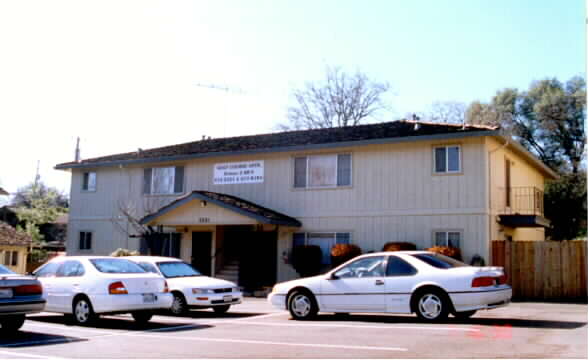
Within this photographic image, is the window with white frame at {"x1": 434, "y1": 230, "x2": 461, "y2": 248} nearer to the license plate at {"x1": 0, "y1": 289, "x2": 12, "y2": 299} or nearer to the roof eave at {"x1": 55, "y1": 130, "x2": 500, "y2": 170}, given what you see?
the roof eave at {"x1": 55, "y1": 130, "x2": 500, "y2": 170}

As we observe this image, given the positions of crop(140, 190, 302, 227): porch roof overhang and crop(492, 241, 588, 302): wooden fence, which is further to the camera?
crop(140, 190, 302, 227): porch roof overhang

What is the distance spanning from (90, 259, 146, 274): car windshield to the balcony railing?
1372 centimetres

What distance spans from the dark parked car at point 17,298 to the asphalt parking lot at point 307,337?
0.40 m

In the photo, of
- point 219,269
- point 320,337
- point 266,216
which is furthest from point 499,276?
point 219,269

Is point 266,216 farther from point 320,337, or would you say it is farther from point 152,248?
point 320,337

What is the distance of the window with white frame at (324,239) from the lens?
23.3 meters

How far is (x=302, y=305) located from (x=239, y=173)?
12842 millimetres

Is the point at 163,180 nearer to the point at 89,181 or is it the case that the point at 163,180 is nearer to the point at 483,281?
the point at 89,181

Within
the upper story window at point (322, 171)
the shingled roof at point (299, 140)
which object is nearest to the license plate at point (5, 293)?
the shingled roof at point (299, 140)

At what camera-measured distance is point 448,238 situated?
2144 cm

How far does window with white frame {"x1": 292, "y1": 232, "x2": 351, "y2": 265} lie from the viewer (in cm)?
2333

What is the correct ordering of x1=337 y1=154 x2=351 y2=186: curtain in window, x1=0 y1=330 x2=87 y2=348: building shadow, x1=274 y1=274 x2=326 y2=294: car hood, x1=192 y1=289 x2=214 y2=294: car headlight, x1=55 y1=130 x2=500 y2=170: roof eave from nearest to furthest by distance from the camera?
x1=0 y1=330 x2=87 y2=348: building shadow
x1=274 y1=274 x2=326 y2=294: car hood
x1=192 y1=289 x2=214 y2=294: car headlight
x1=55 y1=130 x2=500 y2=170: roof eave
x1=337 y1=154 x2=351 y2=186: curtain in window

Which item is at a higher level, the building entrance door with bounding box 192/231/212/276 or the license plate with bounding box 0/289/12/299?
the building entrance door with bounding box 192/231/212/276

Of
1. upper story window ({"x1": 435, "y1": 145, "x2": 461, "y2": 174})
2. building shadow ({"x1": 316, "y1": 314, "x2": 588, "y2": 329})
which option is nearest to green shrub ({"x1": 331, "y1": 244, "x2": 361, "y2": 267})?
upper story window ({"x1": 435, "y1": 145, "x2": 461, "y2": 174})
